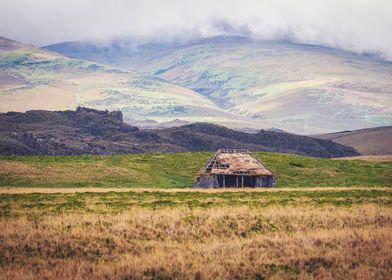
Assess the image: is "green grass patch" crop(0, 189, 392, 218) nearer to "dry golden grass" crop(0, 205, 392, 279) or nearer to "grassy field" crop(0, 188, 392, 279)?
"grassy field" crop(0, 188, 392, 279)

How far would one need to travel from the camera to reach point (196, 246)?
30797mm

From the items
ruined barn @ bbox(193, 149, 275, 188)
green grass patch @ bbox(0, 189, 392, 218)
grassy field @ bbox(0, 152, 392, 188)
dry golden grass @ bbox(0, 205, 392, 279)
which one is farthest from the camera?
ruined barn @ bbox(193, 149, 275, 188)

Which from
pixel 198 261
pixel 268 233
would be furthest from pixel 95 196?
pixel 198 261

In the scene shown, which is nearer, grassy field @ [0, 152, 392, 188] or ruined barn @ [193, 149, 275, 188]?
grassy field @ [0, 152, 392, 188]

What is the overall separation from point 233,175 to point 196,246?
59.7 meters

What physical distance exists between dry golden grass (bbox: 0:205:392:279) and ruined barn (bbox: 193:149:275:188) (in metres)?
50.4

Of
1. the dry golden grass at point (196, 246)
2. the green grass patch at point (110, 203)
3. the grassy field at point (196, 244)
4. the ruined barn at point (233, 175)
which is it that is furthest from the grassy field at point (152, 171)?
the dry golden grass at point (196, 246)

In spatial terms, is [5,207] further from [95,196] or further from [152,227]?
[152,227]

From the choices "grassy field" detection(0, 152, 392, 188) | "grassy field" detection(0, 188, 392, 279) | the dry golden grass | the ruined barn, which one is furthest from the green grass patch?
the ruined barn

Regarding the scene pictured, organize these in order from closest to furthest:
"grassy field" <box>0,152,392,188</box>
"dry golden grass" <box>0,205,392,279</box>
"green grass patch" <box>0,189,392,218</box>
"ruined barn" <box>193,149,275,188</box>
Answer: "dry golden grass" <box>0,205,392,279</box>
"green grass patch" <box>0,189,392,218</box>
"grassy field" <box>0,152,392,188</box>
"ruined barn" <box>193,149,275,188</box>

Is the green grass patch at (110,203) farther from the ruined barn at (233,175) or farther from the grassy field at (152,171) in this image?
the ruined barn at (233,175)

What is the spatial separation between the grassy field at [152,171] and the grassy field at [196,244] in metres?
44.9

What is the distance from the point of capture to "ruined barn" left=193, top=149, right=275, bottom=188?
8956 centimetres

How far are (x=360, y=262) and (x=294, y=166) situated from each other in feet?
275
